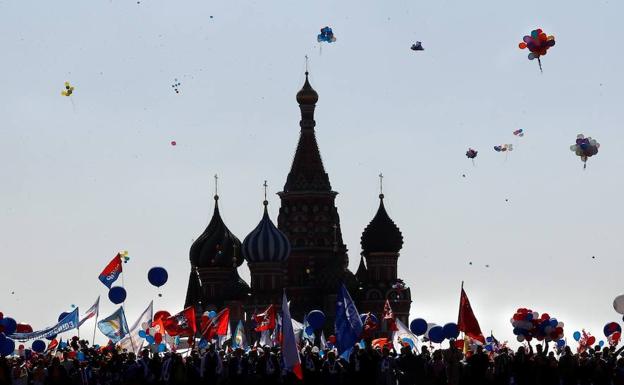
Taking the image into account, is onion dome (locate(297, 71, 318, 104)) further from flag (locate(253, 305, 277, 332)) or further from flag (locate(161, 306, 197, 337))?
flag (locate(161, 306, 197, 337))

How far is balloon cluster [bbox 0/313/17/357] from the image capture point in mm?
43031

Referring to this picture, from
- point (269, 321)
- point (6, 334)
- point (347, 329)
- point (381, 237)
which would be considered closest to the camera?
point (347, 329)

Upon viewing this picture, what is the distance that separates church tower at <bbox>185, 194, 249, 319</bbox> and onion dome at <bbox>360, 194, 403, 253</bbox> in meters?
6.33

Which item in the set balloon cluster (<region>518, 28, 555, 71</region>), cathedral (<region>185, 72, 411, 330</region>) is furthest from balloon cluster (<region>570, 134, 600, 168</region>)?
cathedral (<region>185, 72, 411, 330</region>)

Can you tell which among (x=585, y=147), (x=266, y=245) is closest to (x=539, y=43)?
(x=585, y=147)

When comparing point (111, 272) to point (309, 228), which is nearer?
point (111, 272)

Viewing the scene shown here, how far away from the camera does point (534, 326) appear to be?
1761 inches

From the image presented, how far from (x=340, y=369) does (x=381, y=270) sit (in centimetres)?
5941

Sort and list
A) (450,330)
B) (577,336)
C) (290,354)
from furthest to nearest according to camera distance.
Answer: (577,336) < (450,330) < (290,354)

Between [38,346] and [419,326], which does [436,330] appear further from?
[38,346]

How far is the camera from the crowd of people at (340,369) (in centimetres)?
3984

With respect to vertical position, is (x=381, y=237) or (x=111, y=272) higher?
(x=381, y=237)

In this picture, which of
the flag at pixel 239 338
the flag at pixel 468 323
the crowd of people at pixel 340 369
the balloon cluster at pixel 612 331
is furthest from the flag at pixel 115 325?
the balloon cluster at pixel 612 331

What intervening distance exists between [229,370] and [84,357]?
4370 mm
